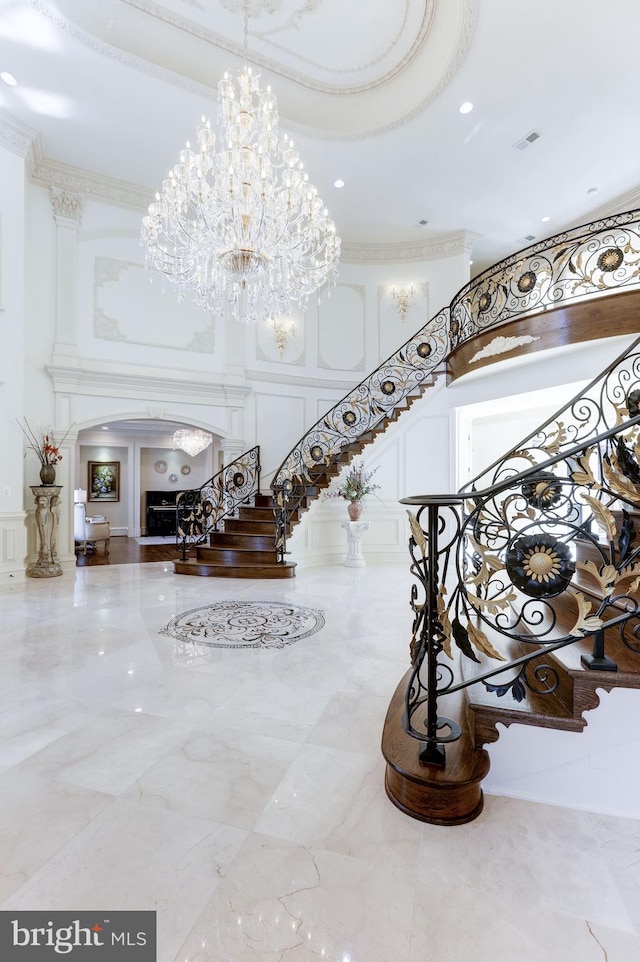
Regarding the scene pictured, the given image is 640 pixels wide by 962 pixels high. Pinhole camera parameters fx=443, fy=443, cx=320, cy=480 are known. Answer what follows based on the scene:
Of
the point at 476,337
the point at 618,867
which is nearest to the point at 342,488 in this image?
the point at 476,337

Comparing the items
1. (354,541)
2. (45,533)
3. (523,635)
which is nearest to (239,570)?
(354,541)

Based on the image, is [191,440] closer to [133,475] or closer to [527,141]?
[133,475]

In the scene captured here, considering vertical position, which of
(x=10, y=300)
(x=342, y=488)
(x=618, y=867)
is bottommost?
(x=618, y=867)

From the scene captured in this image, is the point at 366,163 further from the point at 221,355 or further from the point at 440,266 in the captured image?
the point at 221,355

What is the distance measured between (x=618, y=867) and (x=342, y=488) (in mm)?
6024

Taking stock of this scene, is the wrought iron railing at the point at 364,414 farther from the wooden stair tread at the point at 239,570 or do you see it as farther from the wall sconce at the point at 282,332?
the wall sconce at the point at 282,332

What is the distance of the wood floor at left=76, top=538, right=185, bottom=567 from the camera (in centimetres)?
809

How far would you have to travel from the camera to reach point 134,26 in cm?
522

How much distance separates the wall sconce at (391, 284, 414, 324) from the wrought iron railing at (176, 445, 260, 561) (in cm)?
426

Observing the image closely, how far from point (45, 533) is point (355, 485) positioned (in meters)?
4.71

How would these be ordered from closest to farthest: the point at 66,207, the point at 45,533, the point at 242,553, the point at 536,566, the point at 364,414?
the point at 536,566
the point at 45,533
the point at 242,553
the point at 66,207
the point at 364,414

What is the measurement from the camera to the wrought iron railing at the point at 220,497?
7469mm

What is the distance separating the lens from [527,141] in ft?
22.0

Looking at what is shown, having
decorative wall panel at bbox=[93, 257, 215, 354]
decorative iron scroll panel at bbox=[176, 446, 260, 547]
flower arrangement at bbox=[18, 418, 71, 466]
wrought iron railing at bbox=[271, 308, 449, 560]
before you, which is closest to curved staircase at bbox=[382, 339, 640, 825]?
wrought iron railing at bbox=[271, 308, 449, 560]
